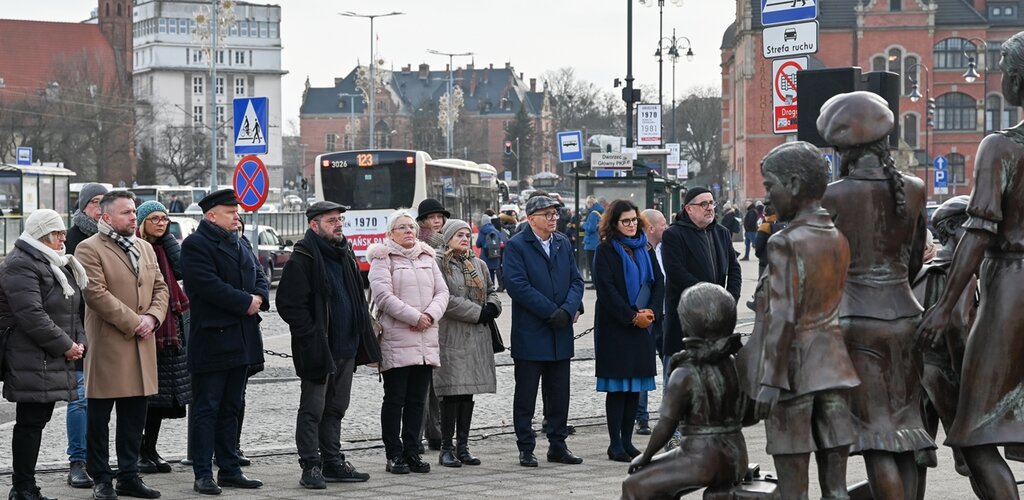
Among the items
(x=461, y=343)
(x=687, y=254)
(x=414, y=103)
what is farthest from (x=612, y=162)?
(x=414, y=103)

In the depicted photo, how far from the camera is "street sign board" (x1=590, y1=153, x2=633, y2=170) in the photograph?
30.4 metres

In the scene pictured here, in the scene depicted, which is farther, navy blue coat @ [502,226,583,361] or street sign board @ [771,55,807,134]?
street sign board @ [771,55,807,134]

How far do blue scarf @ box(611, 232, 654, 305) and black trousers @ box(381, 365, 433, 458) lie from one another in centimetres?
159

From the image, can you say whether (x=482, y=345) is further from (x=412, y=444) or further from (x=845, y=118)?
(x=845, y=118)

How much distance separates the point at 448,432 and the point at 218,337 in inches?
74.2

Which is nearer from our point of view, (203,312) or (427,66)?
(203,312)

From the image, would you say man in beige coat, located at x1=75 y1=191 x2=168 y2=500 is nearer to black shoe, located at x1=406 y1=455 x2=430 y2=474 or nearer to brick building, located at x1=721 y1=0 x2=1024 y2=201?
black shoe, located at x1=406 y1=455 x2=430 y2=474

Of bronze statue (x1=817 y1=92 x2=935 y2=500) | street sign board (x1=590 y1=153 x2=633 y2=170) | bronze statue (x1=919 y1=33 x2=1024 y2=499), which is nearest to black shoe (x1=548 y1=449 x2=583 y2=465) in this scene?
bronze statue (x1=817 y1=92 x2=935 y2=500)

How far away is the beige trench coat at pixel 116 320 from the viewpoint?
927 cm

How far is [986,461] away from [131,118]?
9462 centimetres

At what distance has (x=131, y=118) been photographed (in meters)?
96.9

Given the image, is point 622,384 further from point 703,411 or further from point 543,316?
point 703,411

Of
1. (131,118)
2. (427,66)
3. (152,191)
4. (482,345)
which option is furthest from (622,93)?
(427,66)

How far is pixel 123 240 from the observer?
9500 millimetres
